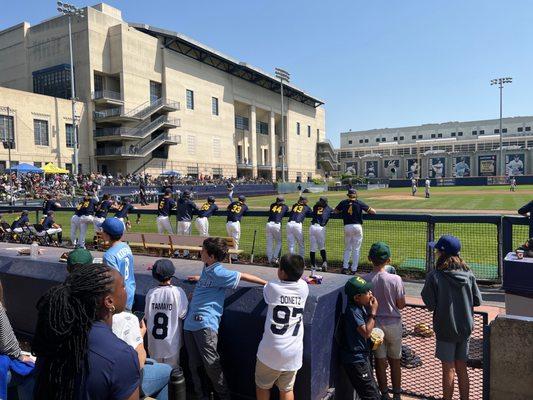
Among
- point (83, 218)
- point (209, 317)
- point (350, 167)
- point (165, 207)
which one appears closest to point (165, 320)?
point (209, 317)

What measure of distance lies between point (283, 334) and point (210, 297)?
0.86m

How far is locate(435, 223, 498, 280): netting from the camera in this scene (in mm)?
9250

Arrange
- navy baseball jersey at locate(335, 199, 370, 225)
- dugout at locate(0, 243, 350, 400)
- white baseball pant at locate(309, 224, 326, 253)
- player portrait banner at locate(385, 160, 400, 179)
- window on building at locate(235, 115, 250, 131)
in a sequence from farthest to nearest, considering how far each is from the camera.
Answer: player portrait banner at locate(385, 160, 400, 179) < window on building at locate(235, 115, 250, 131) < white baseball pant at locate(309, 224, 326, 253) < navy baseball jersey at locate(335, 199, 370, 225) < dugout at locate(0, 243, 350, 400)

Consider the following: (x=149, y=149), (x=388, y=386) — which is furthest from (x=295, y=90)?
(x=388, y=386)

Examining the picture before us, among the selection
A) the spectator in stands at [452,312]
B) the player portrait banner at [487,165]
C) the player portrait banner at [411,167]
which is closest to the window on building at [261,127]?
the player portrait banner at [411,167]

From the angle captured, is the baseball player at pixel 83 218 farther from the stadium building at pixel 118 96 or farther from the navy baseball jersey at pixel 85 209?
the stadium building at pixel 118 96

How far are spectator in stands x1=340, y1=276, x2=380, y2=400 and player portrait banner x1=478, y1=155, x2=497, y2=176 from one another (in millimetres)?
89290

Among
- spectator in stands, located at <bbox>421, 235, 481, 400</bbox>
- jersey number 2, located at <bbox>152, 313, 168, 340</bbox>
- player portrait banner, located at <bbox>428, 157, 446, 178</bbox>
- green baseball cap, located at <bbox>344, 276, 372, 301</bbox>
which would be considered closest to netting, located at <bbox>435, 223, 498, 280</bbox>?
spectator in stands, located at <bbox>421, 235, 481, 400</bbox>

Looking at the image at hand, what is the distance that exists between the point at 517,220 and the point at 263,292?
676 centimetres

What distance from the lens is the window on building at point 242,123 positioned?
252 ft

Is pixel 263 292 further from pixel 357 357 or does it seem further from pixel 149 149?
pixel 149 149

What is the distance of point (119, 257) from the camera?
4.64m

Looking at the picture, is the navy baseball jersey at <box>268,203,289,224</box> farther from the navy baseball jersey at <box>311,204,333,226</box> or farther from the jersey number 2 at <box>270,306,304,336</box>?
the jersey number 2 at <box>270,306,304,336</box>

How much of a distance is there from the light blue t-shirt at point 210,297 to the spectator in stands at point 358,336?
1.08 meters
